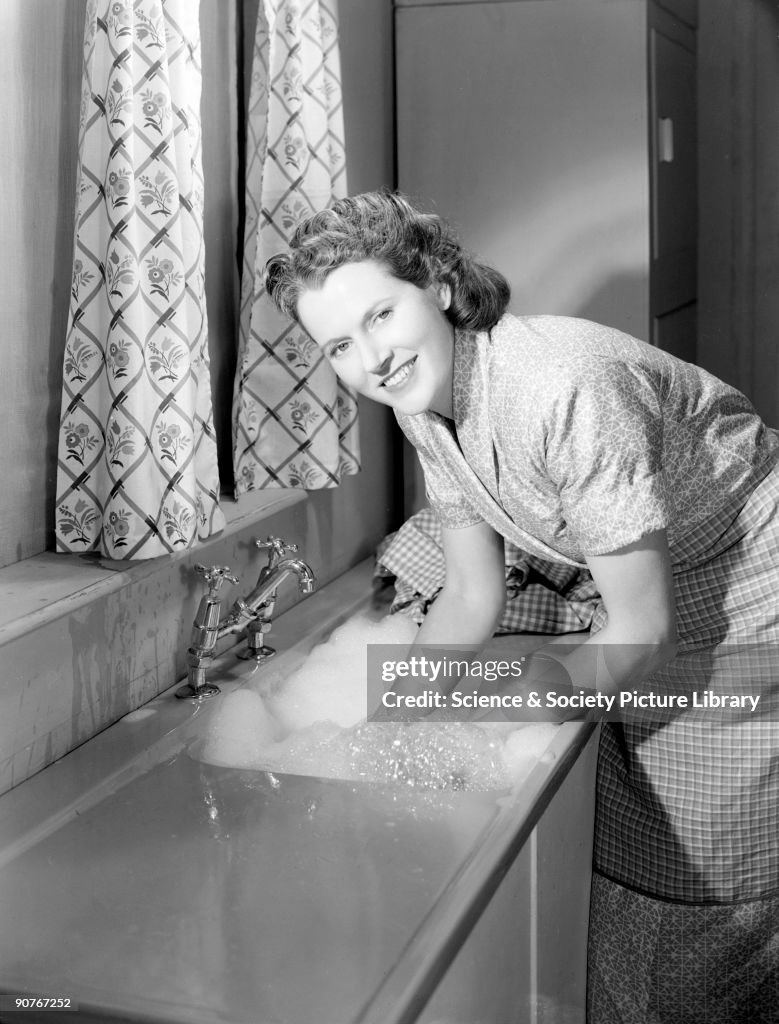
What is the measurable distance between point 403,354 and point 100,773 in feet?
2.14

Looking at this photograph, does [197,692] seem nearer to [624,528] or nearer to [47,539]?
[47,539]

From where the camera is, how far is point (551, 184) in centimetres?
263

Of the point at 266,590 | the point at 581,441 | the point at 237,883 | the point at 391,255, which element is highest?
the point at 391,255

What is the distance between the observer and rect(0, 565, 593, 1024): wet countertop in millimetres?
1022

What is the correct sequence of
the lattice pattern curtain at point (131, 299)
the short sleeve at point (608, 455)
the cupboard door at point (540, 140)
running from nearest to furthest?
the short sleeve at point (608, 455), the lattice pattern curtain at point (131, 299), the cupboard door at point (540, 140)

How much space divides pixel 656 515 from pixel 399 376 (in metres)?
0.35

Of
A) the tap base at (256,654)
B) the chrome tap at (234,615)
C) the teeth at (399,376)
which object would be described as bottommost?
the tap base at (256,654)

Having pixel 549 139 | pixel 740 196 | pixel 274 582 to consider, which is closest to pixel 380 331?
pixel 274 582

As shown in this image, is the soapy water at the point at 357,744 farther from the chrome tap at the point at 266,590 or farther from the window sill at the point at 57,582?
the window sill at the point at 57,582

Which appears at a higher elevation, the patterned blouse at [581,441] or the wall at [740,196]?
the wall at [740,196]

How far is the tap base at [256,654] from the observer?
195cm

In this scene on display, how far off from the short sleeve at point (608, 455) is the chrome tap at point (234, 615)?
0.60 metres

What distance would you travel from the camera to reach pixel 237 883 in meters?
1.22

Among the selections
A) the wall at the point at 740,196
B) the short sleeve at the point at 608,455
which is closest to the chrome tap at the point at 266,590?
the short sleeve at the point at 608,455
